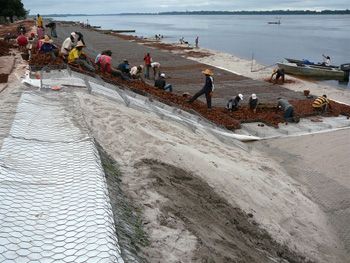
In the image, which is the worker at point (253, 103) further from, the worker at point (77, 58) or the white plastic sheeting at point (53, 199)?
the white plastic sheeting at point (53, 199)

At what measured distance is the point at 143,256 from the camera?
3.07 metres

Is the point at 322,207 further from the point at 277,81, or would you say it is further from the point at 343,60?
the point at 343,60

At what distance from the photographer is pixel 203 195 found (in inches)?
201

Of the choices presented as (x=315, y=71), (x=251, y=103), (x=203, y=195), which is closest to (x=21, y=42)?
(x=251, y=103)

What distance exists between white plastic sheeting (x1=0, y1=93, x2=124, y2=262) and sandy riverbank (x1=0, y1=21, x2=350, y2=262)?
673mm

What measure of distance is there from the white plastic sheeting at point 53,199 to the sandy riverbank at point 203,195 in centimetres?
67

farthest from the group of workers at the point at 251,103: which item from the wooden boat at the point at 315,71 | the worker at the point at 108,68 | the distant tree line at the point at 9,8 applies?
the distant tree line at the point at 9,8

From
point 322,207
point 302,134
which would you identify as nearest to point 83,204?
point 322,207

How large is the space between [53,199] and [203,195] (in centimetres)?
261

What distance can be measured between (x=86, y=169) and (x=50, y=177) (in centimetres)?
48

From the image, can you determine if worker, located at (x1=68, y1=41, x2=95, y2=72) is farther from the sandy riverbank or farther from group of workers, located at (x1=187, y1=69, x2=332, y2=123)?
group of workers, located at (x1=187, y1=69, x2=332, y2=123)

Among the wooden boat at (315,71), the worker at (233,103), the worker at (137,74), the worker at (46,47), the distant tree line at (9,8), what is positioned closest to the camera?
the worker at (46,47)

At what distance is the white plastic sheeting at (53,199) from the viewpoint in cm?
265

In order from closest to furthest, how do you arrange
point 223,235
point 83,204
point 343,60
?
point 83,204 → point 223,235 → point 343,60
